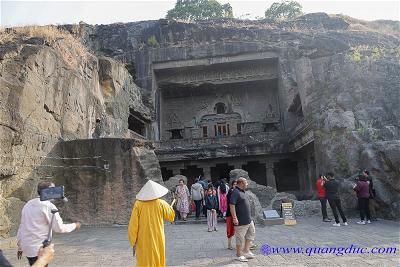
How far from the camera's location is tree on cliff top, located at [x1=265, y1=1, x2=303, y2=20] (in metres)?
41.1

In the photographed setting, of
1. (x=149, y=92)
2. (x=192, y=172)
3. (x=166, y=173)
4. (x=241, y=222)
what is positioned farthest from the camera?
Result: (x=149, y=92)

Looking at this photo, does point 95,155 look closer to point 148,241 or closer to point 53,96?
point 53,96

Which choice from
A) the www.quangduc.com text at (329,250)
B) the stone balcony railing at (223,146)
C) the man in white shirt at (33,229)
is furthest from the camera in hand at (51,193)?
the stone balcony railing at (223,146)

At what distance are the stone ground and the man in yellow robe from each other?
1593 millimetres

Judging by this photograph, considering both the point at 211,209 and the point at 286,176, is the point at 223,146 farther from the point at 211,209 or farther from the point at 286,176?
the point at 211,209

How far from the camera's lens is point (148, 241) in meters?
4.29

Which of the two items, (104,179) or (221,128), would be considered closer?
(104,179)

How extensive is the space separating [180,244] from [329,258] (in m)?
3.30

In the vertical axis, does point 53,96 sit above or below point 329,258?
above

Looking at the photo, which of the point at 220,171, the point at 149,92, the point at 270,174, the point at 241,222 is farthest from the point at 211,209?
the point at 149,92

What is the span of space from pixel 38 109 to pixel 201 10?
108ft

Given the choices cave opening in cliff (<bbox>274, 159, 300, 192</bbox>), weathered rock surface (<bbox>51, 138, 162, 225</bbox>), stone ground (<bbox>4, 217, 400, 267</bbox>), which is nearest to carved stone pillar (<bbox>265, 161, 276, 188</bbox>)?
cave opening in cliff (<bbox>274, 159, 300, 192</bbox>)

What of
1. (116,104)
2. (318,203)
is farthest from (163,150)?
(318,203)

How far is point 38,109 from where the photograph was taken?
34.1ft
